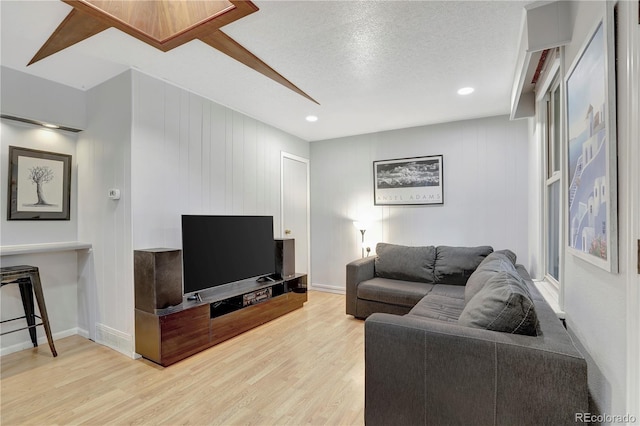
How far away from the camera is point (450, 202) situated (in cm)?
404

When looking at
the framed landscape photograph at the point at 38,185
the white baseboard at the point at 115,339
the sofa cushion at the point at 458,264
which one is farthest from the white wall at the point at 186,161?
the sofa cushion at the point at 458,264

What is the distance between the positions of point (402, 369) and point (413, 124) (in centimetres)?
349

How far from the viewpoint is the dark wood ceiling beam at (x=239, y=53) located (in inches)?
84.0

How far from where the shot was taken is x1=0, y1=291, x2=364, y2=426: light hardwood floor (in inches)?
72.9

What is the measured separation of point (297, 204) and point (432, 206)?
203cm

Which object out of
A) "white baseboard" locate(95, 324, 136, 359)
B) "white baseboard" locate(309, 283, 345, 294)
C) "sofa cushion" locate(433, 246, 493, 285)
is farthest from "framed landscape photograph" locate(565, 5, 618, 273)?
"white baseboard" locate(309, 283, 345, 294)

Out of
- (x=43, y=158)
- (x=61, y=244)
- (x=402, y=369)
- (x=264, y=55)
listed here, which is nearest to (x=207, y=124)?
(x=264, y=55)

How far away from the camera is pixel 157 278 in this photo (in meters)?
2.48

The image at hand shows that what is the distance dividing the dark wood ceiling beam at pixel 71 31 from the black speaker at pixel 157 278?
164 cm

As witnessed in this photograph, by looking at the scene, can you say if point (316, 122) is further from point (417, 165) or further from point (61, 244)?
point (61, 244)

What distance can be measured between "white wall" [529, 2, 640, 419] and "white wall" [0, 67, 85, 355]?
3.96 meters

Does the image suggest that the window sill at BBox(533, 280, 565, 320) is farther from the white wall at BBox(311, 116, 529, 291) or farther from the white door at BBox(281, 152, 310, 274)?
the white door at BBox(281, 152, 310, 274)

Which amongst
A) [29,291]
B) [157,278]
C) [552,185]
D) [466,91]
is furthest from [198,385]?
[466,91]

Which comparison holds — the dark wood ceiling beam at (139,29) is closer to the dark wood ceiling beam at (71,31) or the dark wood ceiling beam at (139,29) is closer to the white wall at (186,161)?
the dark wood ceiling beam at (71,31)
